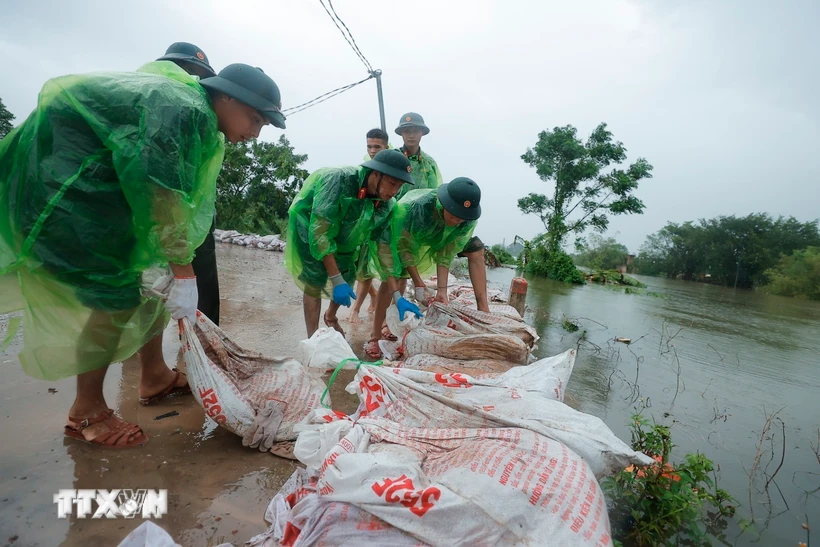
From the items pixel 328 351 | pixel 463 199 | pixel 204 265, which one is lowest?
pixel 328 351

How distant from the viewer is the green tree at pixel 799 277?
18509 millimetres

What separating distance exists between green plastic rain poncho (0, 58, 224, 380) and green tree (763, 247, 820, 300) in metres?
24.4

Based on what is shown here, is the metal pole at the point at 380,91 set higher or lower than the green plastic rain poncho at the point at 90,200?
higher

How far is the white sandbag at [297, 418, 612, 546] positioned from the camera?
1066 millimetres

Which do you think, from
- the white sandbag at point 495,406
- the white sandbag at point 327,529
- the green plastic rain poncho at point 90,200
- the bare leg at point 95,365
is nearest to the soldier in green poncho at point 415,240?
the white sandbag at point 495,406

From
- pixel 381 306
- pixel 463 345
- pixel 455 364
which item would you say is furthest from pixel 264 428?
pixel 381 306

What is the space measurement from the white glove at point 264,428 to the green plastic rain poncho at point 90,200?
2.21 ft

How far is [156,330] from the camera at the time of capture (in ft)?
6.34

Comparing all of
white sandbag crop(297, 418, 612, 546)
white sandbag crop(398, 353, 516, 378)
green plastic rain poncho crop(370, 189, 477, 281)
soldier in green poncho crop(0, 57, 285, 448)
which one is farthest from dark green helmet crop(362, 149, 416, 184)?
white sandbag crop(297, 418, 612, 546)

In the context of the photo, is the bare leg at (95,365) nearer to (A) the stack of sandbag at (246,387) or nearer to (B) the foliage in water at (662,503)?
(A) the stack of sandbag at (246,387)

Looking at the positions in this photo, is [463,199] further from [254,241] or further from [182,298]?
[254,241]

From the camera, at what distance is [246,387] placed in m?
1.93

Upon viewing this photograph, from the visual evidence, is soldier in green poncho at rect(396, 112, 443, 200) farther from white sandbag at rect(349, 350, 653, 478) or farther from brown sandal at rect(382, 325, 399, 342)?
white sandbag at rect(349, 350, 653, 478)

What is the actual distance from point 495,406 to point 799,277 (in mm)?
24808
